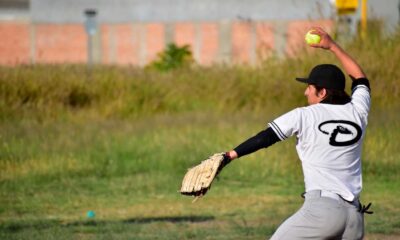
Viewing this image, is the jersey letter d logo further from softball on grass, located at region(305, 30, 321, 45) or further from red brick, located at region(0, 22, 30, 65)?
red brick, located at region(0, 22, 30, 65)

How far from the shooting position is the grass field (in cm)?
1262

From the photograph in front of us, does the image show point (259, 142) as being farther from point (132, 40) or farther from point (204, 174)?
point (132, 40)

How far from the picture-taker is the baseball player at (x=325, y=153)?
668 cm

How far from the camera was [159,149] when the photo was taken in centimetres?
1781

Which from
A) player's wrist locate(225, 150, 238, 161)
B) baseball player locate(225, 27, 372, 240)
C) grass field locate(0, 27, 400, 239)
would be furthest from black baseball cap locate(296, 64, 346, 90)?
grass field locate(0, 27, 400, 239)

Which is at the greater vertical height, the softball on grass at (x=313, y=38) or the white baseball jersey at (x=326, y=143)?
the softball on grass at (x=313, y=38)

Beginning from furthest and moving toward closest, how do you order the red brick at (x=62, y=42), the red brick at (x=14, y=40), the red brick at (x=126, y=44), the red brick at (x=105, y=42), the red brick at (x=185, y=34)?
1. the red brick at (x=14, y=40)
2. the red brick at (x=62, y=42)
3. the red brick at (x=105, y=42)
4. the red brick at (x=126, y=44)
5. the red brick at (x=185, y=34)

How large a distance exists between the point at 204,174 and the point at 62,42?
4080 cm

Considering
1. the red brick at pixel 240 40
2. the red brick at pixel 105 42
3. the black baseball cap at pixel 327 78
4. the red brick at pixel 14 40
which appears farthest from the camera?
the red brick at pixel 14 40

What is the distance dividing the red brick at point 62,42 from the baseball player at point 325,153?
39834 millimetres

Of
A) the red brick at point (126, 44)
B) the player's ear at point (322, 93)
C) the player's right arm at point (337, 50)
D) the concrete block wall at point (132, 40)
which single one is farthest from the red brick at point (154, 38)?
the player's ear at point (322, 93)

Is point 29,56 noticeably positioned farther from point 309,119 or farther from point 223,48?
point 309,119

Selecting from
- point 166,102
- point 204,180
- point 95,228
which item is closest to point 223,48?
point 166,102

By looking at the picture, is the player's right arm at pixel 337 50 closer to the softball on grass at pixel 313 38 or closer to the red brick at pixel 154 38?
the softball on grass at pixel 313 38
